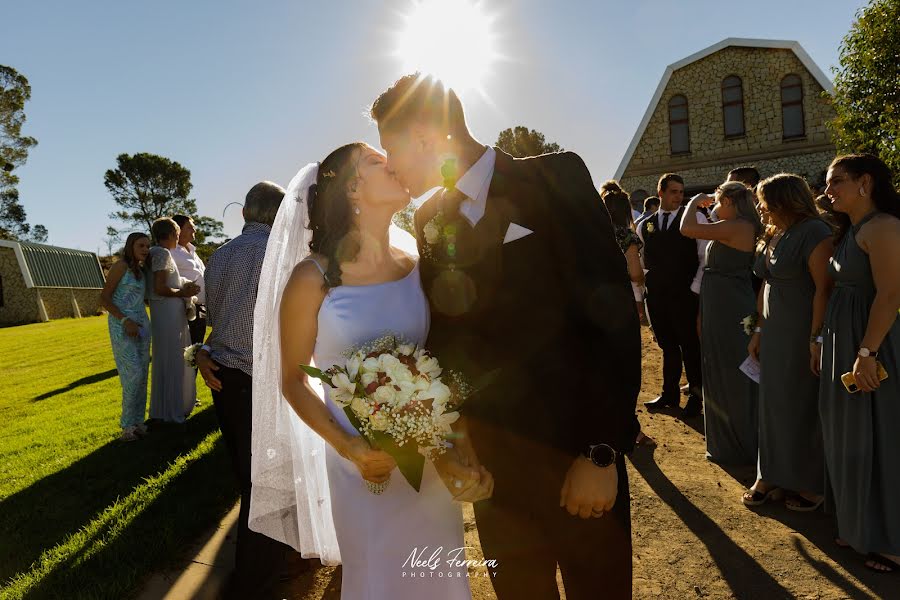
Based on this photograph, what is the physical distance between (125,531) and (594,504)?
3966 mm

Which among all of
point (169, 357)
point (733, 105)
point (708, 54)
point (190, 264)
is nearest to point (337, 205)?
point (169, 357)

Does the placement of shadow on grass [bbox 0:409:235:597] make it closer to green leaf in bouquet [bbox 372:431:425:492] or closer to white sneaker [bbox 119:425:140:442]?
white sneaker [bbox 119:425:140:442]

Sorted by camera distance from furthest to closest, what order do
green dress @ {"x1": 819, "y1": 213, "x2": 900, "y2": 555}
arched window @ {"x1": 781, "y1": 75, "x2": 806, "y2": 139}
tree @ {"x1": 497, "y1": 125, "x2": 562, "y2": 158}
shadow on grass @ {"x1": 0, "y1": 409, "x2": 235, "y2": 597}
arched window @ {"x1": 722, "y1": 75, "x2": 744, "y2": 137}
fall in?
1. tree @ {"x1": 497, "y1": 125, "x2": 562, "y2": 158}
2. arched window @ {"x1": 722, "y1": 75, "x2": 744, "y2": 137}
3. arched window @ {"x1": 781, "y1": 75, "x2": 806, "y2": 139}
4. shadow on grass @ {"x1": 0, "y1": 409, "x2": 235, "y2": 597}
5. green dress @ {"x1": 819, "y1": 213, "x2": 900, "y2": 555}

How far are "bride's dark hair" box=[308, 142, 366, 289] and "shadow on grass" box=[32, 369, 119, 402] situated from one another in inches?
443

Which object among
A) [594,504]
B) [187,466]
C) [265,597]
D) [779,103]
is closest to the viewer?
[594,504]

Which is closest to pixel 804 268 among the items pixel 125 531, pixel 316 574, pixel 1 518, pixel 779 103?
pixel 316 574

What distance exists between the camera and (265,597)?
11.2 feet

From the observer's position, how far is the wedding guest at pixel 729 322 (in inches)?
209

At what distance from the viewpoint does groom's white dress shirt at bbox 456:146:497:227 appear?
6.77 ft

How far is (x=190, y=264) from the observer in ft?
27.7

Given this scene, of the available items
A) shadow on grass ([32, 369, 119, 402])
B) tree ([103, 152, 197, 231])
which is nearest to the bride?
shadow on grass ([32, 369, 119, 402])

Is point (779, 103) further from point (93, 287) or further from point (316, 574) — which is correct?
point (93, 287)

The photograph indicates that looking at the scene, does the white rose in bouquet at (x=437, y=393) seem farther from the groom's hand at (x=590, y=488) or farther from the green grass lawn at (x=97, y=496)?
the green grass lawn at (x=97, y=496)

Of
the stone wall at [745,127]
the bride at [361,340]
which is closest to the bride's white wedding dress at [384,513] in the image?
the bride at [361,340]
